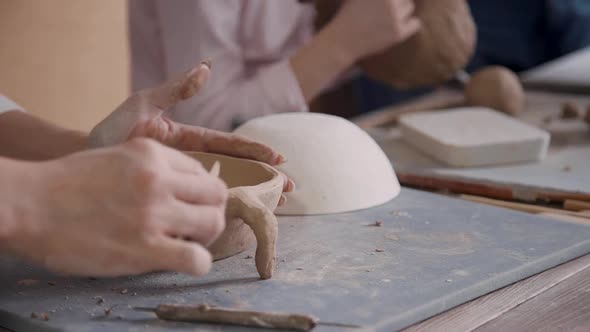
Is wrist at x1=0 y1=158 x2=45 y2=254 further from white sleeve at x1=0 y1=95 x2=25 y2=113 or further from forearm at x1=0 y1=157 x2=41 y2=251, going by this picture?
white sleeve at x1=0 y1=95 x2=25 y2=113

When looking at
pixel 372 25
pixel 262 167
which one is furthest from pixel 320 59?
pixel 262 167

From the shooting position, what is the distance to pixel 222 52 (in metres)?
1.88

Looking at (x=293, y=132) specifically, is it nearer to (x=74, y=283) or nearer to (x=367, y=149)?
(x=367, y=149)

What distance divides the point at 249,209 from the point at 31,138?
417 mm

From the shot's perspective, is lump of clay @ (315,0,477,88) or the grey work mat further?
lump of clay @ (315,0,477,88)

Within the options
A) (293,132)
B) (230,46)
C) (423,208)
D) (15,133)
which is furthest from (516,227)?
(230,46)

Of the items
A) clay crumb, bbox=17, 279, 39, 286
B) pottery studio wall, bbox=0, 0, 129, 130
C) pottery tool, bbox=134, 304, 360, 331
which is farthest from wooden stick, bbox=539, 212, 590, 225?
pottery studio wall, bbox=0, 0, 129, 130

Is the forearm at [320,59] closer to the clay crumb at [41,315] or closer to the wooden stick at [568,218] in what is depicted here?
the wooden stick at [568,218]

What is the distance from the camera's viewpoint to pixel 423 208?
130 cm

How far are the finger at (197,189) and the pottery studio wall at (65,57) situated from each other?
52.2 inches

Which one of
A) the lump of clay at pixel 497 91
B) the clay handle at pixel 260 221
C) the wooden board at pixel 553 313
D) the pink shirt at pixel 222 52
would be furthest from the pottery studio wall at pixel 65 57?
the wooden board at pixel 553 313

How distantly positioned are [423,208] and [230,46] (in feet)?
2.50

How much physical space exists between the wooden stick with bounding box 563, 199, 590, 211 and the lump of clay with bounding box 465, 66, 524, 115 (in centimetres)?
71

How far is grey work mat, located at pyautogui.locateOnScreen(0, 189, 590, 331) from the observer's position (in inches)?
34.7
